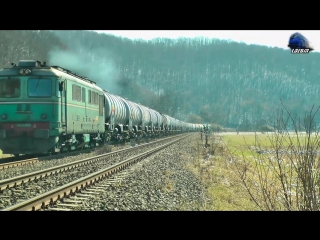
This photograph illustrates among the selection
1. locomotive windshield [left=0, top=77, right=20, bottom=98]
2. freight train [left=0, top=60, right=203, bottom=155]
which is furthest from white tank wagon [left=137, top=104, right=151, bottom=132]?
locomotive windshield [left=0, top=77, right=20, bottom=98]

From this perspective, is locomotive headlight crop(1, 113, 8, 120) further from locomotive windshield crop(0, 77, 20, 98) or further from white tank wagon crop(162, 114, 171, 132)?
white tank wagon crop(162, 114, 171, 132)

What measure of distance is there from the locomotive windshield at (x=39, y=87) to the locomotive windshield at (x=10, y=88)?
46 centimetres

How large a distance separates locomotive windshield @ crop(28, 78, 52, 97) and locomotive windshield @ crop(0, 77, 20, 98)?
46 centimetres

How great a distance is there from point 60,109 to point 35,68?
6.21ft

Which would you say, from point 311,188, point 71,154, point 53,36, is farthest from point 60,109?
point 53,36

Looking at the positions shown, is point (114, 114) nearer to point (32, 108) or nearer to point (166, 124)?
point (32, 108)

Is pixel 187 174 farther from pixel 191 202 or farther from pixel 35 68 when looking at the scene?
pixel 35 68

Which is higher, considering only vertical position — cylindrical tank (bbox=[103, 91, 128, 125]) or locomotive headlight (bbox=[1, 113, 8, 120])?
cylindrical tank (bbox=[103, 91, 128, 125])

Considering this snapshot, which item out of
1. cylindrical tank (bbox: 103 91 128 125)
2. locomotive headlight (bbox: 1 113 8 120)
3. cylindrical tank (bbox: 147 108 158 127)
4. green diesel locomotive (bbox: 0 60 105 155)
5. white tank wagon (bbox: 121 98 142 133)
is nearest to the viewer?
green diesel locomotive (bbox: 0 60 105 155)

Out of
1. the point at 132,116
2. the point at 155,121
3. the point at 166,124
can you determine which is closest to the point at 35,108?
the point at 132,116

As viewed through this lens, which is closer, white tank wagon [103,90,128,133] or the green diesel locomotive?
the green diesel locomotive

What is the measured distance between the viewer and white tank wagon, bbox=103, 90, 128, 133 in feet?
74.9

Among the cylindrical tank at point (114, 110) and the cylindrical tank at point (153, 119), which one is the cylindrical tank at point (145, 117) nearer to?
the cylindrical tank at point (153, 119)

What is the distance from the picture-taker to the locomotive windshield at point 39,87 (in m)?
14.1
